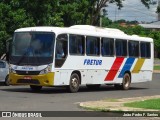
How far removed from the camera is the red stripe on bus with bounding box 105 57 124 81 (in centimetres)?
2753

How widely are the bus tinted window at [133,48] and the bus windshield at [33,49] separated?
22.7 feet

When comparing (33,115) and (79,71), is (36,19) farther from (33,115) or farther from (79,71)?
(33,115)

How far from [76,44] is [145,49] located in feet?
24.0

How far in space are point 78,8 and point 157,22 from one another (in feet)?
376

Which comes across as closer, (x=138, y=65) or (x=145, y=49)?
(x=138, y=65)

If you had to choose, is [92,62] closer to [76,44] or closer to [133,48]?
[76,44]

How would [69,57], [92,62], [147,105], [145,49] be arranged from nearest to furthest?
1. [147,105]
2. [69,57]
3. [92,62]
4. [145,49]

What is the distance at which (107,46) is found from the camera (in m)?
27.3

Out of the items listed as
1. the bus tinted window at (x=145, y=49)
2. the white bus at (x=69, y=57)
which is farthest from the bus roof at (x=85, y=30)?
the bus tinted window at (x=145, y=49)

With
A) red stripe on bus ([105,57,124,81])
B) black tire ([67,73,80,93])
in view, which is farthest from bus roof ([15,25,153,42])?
black tire ([67,73,80,93])

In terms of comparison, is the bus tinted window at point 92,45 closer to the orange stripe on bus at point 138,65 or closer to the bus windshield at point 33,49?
the bus windshield at point 33,49

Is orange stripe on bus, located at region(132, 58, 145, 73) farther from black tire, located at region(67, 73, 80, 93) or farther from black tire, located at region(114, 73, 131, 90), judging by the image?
black tire, located at region(67, 73, 80, 93)

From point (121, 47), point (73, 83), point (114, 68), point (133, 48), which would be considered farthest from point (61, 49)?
point (133, 48)

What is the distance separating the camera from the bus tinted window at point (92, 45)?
84.1 ft
